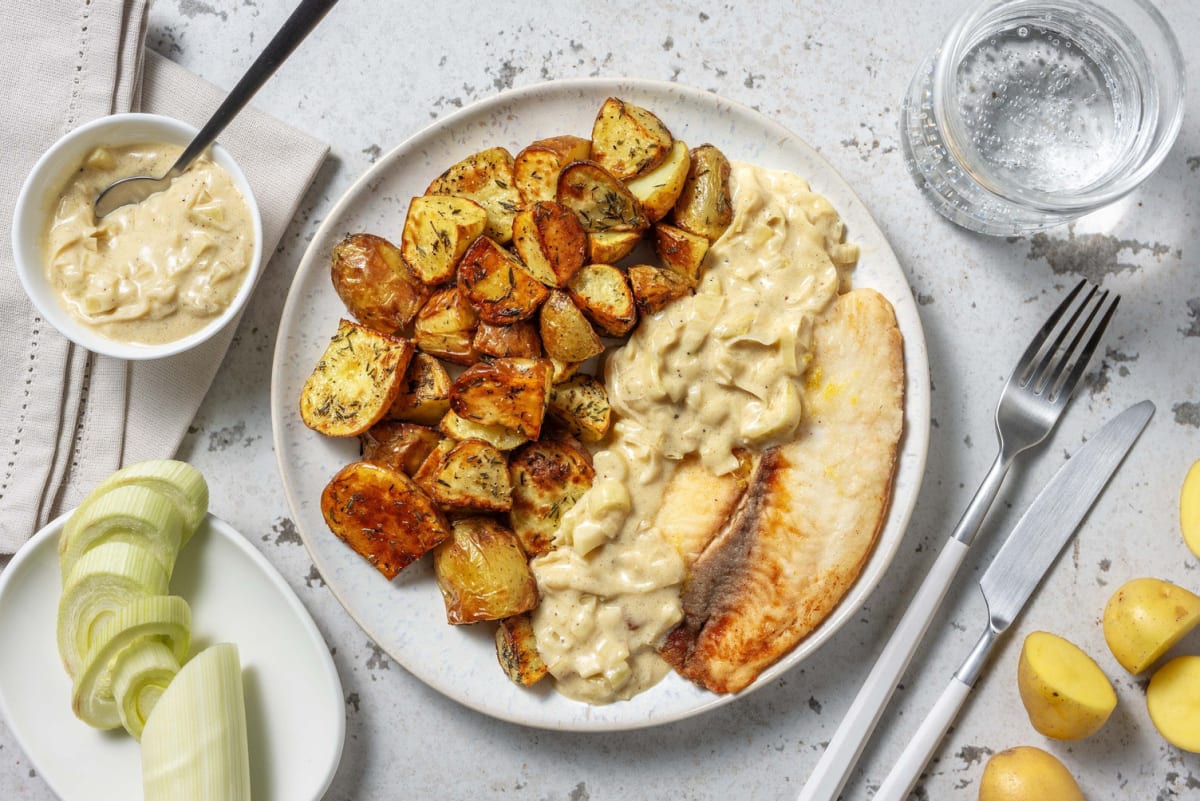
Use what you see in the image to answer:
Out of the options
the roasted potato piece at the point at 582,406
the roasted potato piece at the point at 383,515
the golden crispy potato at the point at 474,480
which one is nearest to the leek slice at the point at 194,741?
the roasted potato piece at the point at 383,515

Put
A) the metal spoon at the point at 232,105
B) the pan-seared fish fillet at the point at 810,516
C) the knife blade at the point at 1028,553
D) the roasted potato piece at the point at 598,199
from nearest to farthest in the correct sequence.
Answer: the metal spoon at the point at 232,105 < the roasted potato piece at the point at 598,199 < the pan-seared fish fillet at the point at 810,516 < the knife blade at the point at 1028,553

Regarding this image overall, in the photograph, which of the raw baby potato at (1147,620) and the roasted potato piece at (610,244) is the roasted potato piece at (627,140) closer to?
the roasted potato piece at (610,244)

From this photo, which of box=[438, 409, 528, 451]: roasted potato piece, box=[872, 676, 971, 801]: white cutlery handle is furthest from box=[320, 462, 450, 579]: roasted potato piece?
box=[872, 676, 971, 801]: white cutlery handle

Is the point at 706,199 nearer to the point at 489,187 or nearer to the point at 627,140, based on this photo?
the point at 627,140

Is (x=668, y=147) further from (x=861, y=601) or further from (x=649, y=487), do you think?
(x=861, y=601)

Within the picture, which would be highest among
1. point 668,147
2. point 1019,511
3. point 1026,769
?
point 668,147

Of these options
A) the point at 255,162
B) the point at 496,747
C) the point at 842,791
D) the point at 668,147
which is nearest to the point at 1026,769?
the point at 842,791

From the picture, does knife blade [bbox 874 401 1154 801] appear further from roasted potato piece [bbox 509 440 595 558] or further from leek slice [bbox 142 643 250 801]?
leek slice [bbox 142 643 250 801]

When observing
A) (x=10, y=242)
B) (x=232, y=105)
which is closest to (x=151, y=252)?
(x=232, y=105)
